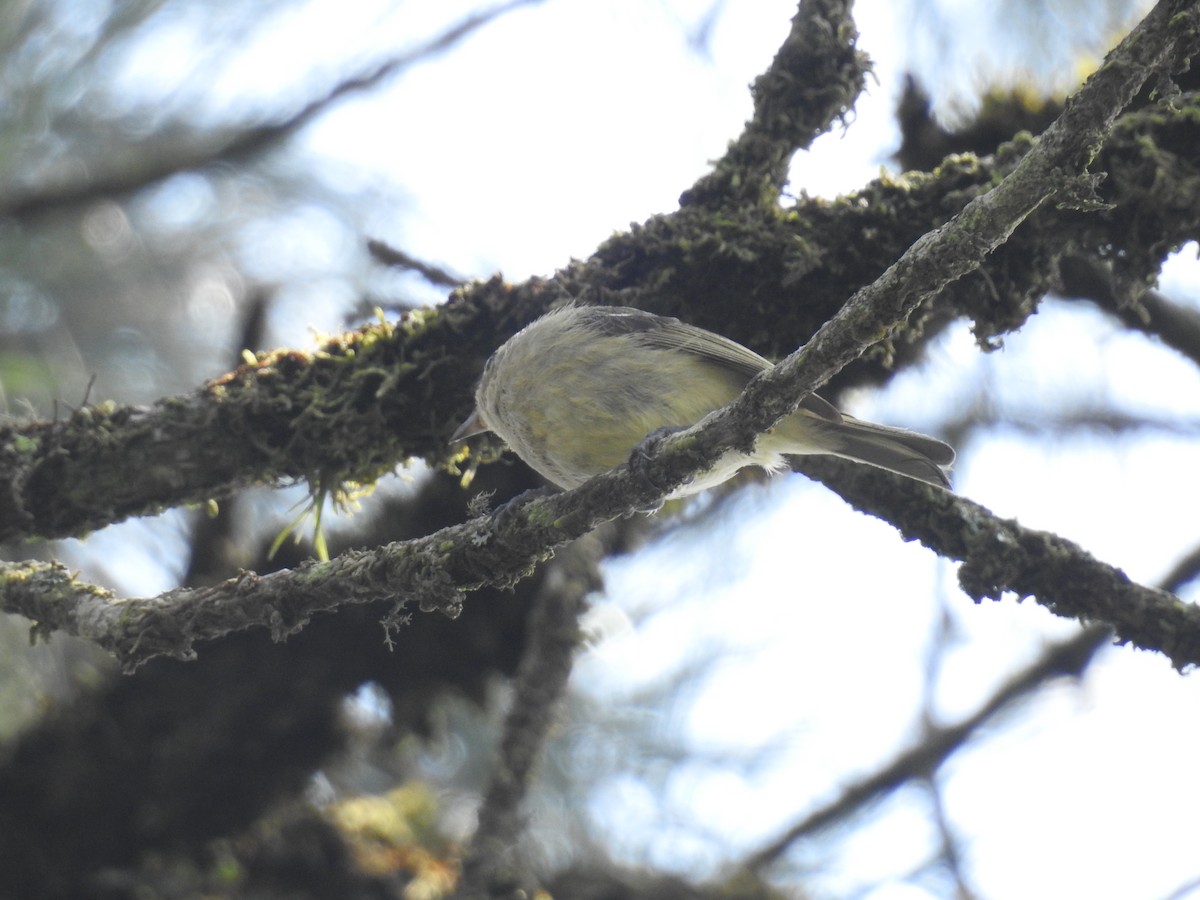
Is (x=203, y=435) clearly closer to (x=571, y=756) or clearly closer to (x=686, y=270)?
(x=686, y=270)

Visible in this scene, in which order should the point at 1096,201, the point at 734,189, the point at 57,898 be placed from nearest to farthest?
the point at 1096,201
the point at 734,189
the point at 57,898

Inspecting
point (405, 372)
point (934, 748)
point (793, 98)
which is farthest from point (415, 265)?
point (934, 748)

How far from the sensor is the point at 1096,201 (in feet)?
6.80

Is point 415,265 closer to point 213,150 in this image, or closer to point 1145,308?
point 213,150

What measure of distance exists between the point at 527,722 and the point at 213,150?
299 cm

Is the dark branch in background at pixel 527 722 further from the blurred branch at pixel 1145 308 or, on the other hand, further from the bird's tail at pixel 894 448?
the blurred branch at pixel 1145 308

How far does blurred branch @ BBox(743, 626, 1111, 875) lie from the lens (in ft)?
15.0

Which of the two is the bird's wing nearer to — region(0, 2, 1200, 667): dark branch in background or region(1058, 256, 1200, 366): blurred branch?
region(0, 2, 1200, 667): dark branch in background

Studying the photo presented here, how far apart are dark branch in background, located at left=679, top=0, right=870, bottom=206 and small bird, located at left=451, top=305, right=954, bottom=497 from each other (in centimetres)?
60

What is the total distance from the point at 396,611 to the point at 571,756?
3.77 metres

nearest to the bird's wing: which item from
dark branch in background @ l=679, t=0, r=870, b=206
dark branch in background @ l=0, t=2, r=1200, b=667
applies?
dark branch in background @ l=679, t=0, r=870, b=206

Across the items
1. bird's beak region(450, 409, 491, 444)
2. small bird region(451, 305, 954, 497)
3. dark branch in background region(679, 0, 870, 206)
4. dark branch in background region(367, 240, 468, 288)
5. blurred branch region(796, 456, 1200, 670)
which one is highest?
dark branch in background region(367, 240, 468, 288)

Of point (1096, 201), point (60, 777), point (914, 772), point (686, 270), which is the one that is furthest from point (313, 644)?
point (1096, 201)

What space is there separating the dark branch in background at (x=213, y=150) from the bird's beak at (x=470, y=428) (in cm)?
180
